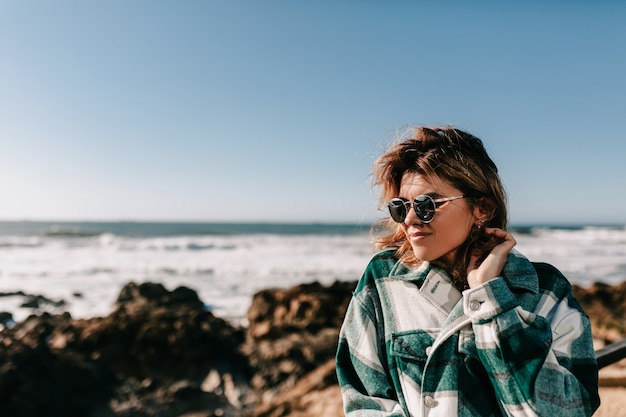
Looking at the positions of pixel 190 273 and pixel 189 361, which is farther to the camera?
pixel 190 273

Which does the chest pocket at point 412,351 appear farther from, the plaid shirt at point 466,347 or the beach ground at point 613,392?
the beach ground at point 613,392

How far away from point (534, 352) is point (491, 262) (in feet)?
0.96

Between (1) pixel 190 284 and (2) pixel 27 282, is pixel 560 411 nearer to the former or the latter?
(1) pixel 190 284

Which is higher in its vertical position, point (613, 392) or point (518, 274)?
point (518, 274)

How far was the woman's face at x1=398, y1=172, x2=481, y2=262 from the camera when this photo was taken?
5.06ft

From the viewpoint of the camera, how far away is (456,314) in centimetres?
145

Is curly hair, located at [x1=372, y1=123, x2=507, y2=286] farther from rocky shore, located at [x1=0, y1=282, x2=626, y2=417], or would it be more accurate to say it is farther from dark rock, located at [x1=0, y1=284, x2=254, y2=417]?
dark rock, located at [x1=0, y1=284, x2=254, y2=417]

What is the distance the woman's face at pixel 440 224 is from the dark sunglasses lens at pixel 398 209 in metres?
0.03

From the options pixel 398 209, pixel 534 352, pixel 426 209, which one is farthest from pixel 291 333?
pixel 534 352

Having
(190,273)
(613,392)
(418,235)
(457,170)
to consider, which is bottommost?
(190,273)

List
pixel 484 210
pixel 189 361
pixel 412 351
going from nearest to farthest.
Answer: pixel 412 351 < pixel 484 210 < pixel 189 361

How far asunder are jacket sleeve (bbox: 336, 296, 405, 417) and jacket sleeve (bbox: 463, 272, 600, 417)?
348mm

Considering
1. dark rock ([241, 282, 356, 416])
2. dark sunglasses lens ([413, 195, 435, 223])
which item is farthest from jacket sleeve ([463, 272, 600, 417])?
dark rock ([241, 282, 356, 416])

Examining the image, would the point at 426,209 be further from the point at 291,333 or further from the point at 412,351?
the point at 291,333
